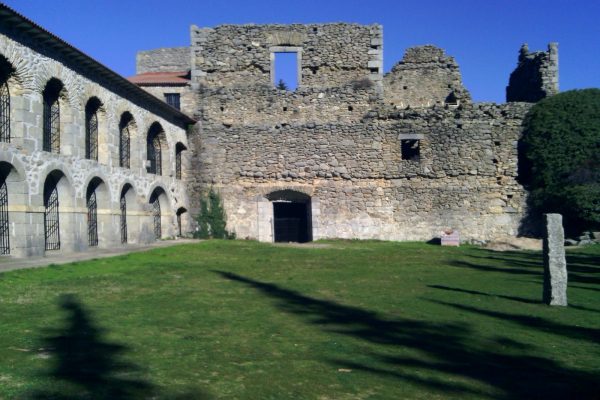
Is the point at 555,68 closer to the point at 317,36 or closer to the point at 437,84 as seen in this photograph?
the point at 437,84

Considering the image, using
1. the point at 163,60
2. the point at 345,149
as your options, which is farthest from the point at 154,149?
the point at 163,60

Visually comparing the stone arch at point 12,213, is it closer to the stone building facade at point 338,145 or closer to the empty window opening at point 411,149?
the stone building facade at point 338,145

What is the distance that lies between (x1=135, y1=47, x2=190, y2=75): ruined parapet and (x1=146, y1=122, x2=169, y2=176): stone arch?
12.5 meters

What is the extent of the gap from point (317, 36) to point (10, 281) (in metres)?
18.6

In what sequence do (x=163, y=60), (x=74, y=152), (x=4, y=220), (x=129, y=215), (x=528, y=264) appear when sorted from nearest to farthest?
(x=4, y=220) → (x=528, y=264) → (x=74, y=152) → (x=129, y=215) → (x=163, y=60)

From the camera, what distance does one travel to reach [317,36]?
25.6 metres

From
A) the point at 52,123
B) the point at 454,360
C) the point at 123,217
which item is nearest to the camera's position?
the point at 454,360

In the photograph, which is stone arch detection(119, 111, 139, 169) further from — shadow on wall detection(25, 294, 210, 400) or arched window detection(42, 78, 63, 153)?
shadow on wall detection(25, 294, 210, 400)

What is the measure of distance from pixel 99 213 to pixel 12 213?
462 centimetres

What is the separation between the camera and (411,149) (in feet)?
81.9

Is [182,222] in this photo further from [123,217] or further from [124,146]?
[124,146]

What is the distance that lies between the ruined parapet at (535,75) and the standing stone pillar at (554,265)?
18.4 m

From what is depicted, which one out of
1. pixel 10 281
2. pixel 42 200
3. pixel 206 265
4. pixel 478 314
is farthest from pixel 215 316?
pixel 42 200

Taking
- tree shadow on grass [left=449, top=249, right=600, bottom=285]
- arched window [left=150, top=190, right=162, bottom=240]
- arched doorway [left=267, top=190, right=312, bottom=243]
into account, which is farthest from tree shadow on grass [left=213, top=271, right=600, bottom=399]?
arched doorway [left=267, top=190, right=312, bottom=243]
